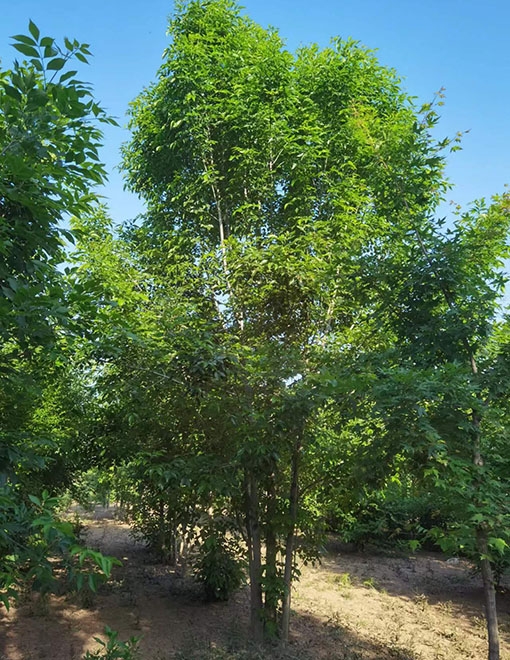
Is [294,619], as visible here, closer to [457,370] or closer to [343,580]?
[343,580]

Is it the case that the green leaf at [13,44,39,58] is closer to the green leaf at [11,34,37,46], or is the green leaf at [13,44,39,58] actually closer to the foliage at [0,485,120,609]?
the green leaf at [11,34,37,46]

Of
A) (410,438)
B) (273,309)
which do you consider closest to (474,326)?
(410,438)

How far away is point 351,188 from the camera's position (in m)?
6.81

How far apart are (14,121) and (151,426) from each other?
4.29 metres

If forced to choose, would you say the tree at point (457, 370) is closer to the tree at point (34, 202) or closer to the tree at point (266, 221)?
the tree at point (266, 221)

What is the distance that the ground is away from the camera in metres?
6.35

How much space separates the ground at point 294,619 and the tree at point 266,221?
3.09 feet

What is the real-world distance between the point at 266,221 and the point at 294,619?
619 centimetres

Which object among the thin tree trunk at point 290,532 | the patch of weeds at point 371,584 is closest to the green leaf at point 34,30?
the thin tree trunk at point 290,532

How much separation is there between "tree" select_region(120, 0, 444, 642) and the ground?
3.09 ft

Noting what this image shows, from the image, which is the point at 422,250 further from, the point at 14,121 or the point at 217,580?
the point at 217,580

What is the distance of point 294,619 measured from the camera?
7.76 m

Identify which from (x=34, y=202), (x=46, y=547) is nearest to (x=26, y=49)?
(x=34, y=202)

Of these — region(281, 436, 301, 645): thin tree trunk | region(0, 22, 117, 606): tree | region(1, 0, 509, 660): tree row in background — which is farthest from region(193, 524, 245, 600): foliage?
region(0, 22, 117, 606): tree
